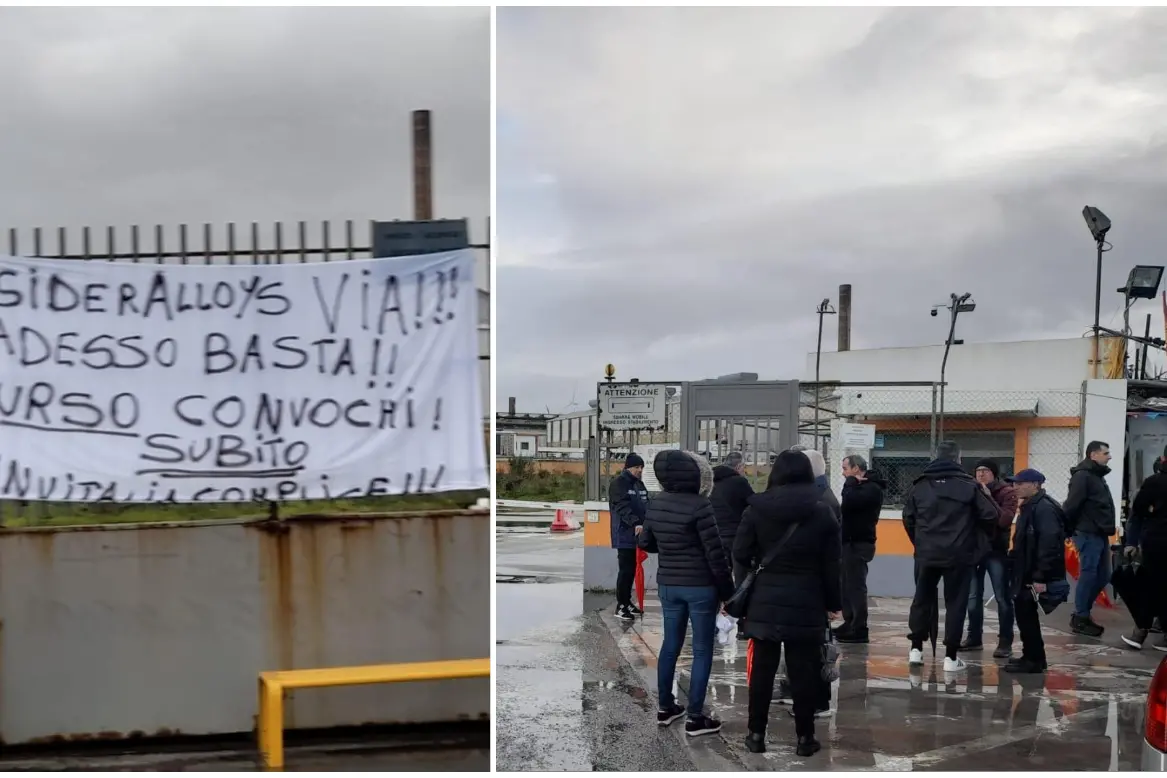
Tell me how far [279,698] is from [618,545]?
4.55 meters

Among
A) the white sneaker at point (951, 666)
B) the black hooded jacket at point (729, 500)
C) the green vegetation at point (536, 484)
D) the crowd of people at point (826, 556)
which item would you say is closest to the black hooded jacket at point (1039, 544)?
the crowd of people at point (826, 556)

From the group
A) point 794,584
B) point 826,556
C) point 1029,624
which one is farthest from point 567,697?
point 1029,624

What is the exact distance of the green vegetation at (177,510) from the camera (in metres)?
5.46

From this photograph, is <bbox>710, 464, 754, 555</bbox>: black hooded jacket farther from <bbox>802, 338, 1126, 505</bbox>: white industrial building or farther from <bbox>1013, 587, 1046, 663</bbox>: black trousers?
<bbox>802, 338, 1126, 505</bbox>: white industrial building

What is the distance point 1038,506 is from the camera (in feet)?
24.6

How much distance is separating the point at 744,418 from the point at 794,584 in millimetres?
5466

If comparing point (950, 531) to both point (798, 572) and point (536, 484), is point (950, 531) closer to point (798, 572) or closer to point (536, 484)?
point (798, 572)

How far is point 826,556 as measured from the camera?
532 cm

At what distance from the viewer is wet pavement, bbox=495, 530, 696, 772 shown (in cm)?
546

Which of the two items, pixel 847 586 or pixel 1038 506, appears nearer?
pixel 1038 506

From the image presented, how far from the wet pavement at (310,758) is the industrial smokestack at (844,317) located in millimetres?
38348

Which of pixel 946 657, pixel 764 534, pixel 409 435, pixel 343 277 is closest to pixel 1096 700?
pixel 946 657

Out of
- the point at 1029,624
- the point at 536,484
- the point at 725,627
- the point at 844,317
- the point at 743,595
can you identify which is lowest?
the point at 536,484

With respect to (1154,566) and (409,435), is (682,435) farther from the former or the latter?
(409,435)
